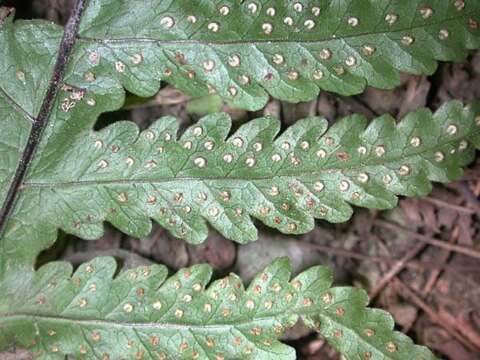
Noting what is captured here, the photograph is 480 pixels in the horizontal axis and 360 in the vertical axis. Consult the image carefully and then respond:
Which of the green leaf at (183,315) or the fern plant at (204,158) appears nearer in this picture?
the fern plant at (204,158)

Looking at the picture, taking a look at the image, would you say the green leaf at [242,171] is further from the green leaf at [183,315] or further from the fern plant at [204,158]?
the green leaf at [183,315]

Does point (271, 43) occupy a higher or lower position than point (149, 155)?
higher

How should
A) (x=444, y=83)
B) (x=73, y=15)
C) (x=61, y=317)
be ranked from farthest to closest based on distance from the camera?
(x=444, y=83) → (x=61, y=317) → (x=73, y=15)

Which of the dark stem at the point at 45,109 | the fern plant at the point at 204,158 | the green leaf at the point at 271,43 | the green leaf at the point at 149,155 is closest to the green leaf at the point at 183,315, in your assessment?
the fern plant at the point at 204,158

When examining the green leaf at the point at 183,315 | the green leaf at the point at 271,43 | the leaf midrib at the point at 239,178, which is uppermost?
the green leaf at the point at 271,43

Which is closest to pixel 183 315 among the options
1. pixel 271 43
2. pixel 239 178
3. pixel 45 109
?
pixel 239 178

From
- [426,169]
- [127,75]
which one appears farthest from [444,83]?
[127,75]

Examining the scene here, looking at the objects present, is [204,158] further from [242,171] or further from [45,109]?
[45,109]

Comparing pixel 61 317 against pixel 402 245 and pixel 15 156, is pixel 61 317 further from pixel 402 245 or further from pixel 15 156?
pixel 402 245
